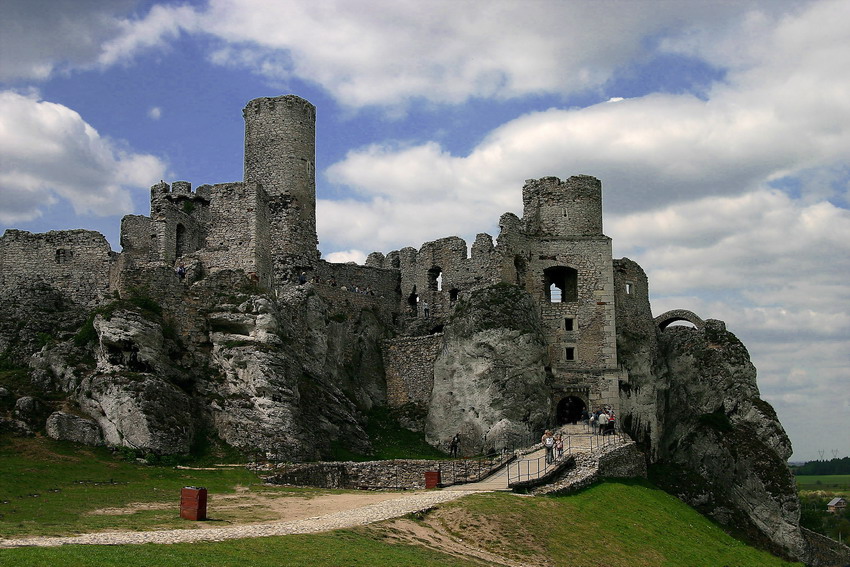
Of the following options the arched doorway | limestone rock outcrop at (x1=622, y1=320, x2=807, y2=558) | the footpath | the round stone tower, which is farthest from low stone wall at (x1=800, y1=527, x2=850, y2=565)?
the round stone tower

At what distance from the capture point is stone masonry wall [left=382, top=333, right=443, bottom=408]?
185 feet

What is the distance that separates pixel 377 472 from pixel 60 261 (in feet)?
76.6

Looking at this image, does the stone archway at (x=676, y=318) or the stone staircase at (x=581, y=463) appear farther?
the stone archway at (x=676, y=318)

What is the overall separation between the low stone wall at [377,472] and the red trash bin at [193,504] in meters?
11.2

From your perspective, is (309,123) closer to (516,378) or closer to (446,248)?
(446,248)

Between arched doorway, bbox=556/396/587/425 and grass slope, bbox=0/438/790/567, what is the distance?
11.8 metres

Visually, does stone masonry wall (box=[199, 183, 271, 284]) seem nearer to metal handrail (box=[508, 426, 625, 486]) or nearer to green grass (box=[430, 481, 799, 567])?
metal handrail (box=[508, 426, 625, 486])

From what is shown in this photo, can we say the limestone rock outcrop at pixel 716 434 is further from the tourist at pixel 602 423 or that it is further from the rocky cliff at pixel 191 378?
the rocky cliff at pixel 191 378

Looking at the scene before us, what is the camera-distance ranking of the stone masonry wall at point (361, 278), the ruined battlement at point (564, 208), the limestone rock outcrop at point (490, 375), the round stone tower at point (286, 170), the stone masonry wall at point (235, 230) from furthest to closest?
the ruined battlement at point (564, 208) → the stone masonry wall at point (361, 278) → the round stone tower at point (286, 170) → the stone masonry wall at point (235, 230) → the limestone rock outcrop at point (490, 375)

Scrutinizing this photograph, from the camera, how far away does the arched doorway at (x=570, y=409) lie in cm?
5691

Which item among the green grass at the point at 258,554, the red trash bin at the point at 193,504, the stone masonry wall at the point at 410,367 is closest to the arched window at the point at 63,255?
the stone masonry wall at the point at 410,367

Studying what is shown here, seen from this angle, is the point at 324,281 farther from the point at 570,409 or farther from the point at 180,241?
A: the point at 570,409

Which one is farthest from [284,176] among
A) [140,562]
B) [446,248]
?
[140,562]

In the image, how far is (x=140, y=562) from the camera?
65.2 feet
